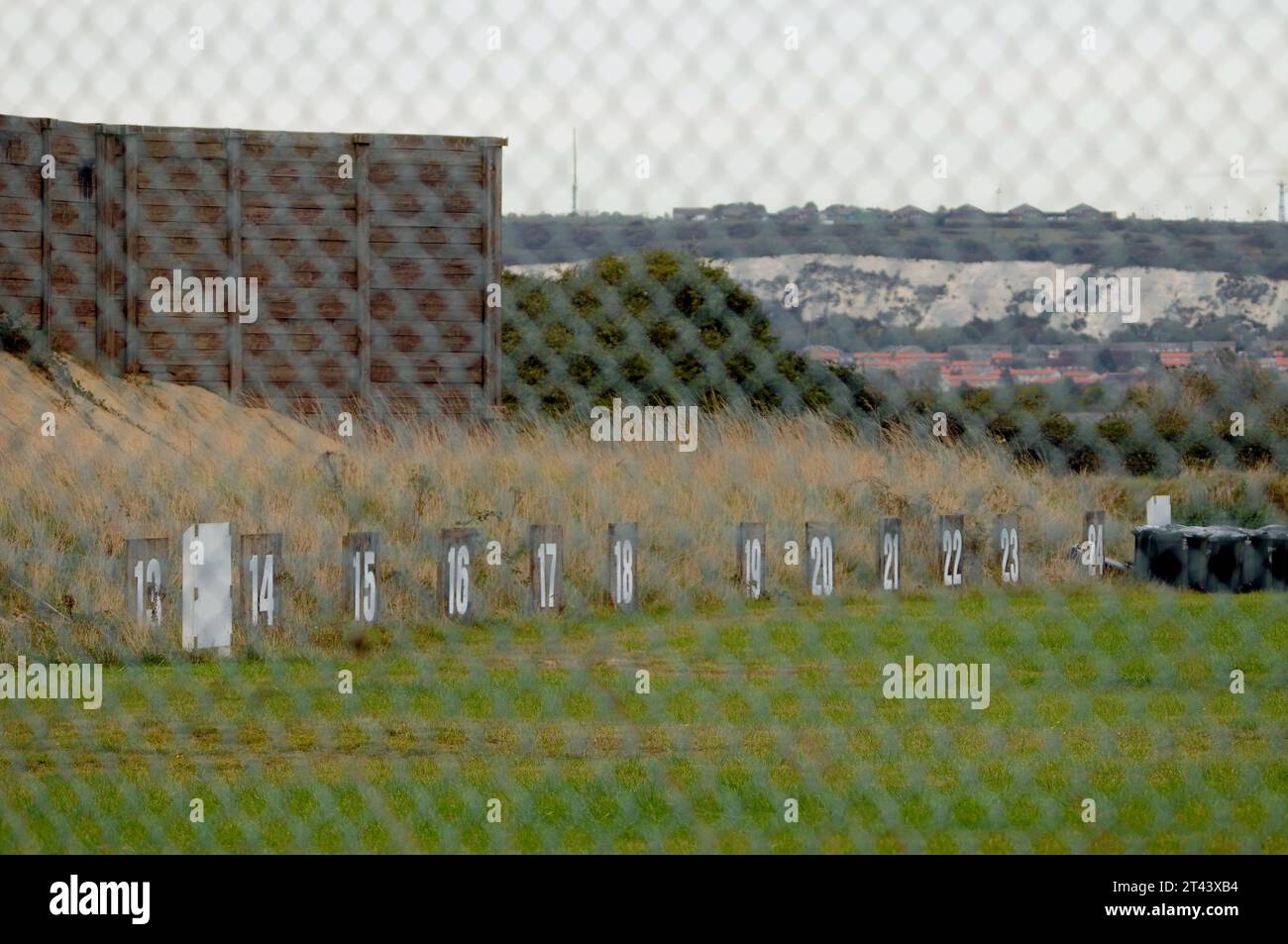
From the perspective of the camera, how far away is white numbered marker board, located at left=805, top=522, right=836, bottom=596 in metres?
7.84

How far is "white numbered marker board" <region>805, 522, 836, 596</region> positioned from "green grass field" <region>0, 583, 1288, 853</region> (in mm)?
450

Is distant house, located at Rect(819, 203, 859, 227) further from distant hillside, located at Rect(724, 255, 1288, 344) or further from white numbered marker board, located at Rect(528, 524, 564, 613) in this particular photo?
white numbered marker board, located at Rect(528, 524, 564, 613)

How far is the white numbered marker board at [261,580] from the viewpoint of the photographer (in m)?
6.87

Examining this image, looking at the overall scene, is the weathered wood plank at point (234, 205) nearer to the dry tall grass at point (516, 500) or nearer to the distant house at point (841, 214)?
the dry tall grass at point (516, 500)

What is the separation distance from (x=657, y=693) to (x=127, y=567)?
243 centimetres

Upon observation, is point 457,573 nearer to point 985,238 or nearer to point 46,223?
point 46,223

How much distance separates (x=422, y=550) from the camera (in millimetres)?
9156

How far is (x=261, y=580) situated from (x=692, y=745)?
2.85 metres

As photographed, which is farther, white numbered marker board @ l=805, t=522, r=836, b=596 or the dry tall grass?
the dry tall grass

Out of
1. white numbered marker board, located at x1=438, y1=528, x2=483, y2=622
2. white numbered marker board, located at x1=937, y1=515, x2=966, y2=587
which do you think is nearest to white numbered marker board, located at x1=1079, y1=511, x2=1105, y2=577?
white numbered marker board, located at x1=937, y1=515, x2=966, y2=587

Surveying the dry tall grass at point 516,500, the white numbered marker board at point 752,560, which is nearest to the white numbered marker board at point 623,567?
the dry tall grass at point 516,500

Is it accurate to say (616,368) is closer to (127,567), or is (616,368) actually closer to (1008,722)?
(1008,722)

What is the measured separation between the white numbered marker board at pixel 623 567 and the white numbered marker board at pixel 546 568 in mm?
258

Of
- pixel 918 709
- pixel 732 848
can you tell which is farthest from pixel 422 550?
pixel 732 848
